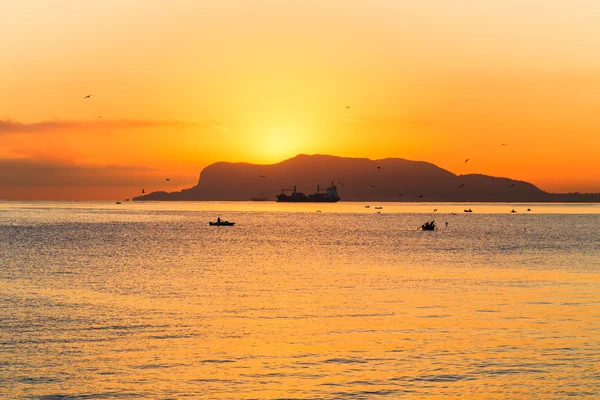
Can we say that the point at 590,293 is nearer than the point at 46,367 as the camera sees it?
No

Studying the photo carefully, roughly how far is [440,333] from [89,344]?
56.0ft

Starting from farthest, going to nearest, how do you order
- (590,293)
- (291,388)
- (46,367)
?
(590,293)
(46,367)
(291,388)

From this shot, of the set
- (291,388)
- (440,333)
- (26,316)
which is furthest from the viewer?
(26,316)

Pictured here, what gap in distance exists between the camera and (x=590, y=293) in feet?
174

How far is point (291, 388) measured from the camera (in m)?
26.8

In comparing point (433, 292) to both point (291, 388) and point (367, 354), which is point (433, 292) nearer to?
point (367, 354)

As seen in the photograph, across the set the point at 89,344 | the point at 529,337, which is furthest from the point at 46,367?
the point at 529,337

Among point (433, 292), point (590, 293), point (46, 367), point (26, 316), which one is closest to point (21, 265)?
point (26, 316)

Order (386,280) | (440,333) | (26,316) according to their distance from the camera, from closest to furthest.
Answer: (440,333) < (26,316) < (386,280)

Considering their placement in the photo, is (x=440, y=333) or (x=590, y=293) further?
(x=590, y=293)

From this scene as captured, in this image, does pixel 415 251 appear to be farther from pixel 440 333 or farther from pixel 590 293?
pixel 440 333

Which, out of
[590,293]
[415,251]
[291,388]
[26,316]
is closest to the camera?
[291,388]

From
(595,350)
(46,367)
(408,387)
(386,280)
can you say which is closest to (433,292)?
(386,280)

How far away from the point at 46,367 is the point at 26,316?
13.7m
